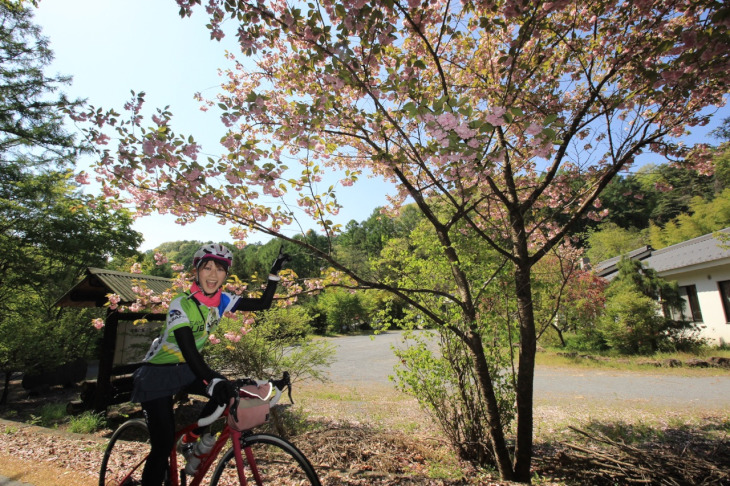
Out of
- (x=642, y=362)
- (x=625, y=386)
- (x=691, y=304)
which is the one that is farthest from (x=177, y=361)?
(x=691, y=304)

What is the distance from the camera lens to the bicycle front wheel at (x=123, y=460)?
8.39ft

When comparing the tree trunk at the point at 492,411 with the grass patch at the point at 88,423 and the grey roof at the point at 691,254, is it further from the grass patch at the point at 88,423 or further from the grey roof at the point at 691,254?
the grey roof at the point at 691,254

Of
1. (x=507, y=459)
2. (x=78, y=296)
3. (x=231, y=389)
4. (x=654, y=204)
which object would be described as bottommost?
(x=507, y=459)

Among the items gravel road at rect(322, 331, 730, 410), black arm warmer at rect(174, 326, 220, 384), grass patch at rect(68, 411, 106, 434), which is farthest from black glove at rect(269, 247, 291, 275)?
grass patch at rect(68, 411, 106, 434)

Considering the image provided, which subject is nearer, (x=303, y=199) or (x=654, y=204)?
(x=303, y=199)

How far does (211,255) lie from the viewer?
233cm

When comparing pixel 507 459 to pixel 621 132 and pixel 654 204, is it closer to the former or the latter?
pixel 621 132

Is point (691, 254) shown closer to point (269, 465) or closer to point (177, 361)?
point (269, 465)

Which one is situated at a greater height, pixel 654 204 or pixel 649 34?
pixel 654 204

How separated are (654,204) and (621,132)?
183 feet

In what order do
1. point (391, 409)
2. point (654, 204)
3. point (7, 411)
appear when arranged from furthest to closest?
point (654, 204)
point (7, 411)
point (391, 409)

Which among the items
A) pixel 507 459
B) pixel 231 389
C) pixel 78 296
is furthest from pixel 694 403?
pixel 78 296

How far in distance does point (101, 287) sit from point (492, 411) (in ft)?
25.6

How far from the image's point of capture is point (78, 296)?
7.21 meters
